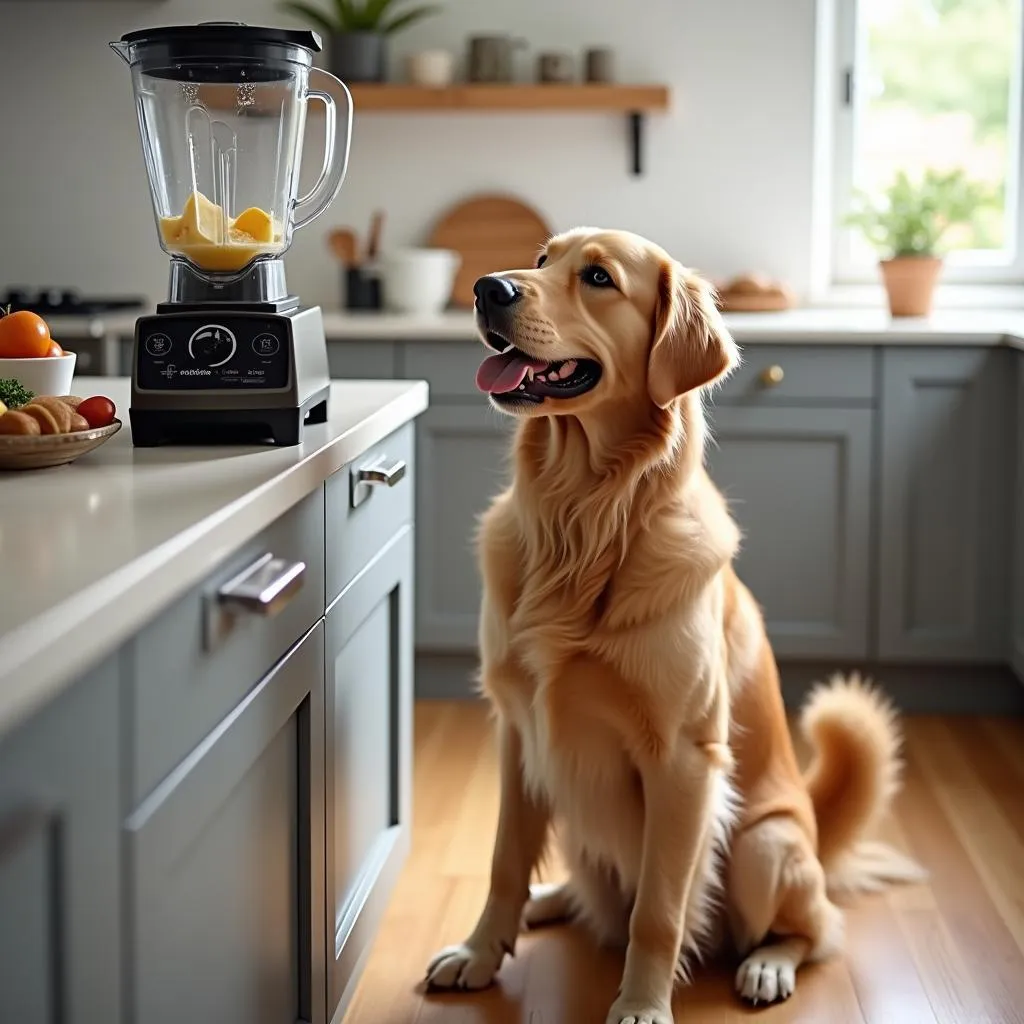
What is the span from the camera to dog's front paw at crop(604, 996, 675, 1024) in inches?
77.4

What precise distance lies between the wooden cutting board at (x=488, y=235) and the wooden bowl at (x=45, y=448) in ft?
8.06

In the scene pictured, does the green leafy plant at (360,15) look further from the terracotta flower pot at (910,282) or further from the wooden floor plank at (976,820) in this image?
the wooden floor plank at (976,820)

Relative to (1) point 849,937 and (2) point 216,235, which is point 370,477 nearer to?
(2) point 216,235

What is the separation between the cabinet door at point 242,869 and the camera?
47.2 inches

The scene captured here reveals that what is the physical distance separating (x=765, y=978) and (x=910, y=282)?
6.58 ft

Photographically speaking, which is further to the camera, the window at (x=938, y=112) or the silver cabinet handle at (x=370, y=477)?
the window at (x=938, y=112)

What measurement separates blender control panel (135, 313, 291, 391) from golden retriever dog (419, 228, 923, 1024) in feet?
0.86

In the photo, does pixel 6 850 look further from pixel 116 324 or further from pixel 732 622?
pixel 116 324

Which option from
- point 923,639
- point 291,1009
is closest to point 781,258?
point 923,639

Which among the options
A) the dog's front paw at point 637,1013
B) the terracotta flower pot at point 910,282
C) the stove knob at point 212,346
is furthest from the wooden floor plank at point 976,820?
the stove knob at point 212,346

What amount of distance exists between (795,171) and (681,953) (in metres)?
2.36

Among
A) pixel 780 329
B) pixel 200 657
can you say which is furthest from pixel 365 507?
pixel 780 329

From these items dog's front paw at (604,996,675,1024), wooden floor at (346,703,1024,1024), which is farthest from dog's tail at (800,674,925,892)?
dog's front paw at (604,996,675,1024)

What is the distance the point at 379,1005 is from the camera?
6.97 feet
